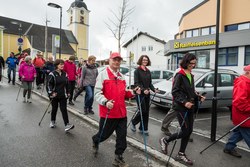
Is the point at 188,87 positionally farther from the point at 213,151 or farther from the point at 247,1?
the point at 247,1

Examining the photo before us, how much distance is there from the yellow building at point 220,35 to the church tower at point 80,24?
48.5 metres

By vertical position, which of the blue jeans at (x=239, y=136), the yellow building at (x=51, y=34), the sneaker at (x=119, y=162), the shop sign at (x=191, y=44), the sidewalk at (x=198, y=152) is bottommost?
the sidewalk at (x=198, y=152)

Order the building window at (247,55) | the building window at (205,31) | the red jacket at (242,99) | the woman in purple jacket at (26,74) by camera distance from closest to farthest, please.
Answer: the red jacket at (242,99) → the woman in purple jacket at (26,74) → the building window at (247,55) → the building window at (205,31)

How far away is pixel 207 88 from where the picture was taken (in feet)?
29.5

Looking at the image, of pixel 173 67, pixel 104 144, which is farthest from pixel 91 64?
pixel 173 67

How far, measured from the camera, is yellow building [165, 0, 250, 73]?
24.1m

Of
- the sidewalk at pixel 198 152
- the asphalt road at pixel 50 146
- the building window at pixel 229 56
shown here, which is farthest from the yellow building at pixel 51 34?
the sidewalk at pixel 198 152

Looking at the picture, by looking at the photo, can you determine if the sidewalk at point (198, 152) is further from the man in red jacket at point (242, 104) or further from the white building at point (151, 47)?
the white building at point (151, 47)

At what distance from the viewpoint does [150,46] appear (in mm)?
48688

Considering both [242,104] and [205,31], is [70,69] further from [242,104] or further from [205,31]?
[205,31]

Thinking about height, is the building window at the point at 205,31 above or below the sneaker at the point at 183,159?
above

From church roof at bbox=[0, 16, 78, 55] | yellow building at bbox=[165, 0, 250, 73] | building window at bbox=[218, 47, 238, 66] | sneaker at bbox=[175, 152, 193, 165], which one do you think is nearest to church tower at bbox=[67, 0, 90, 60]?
church roof at bbox=[0, 16, 78, 55]

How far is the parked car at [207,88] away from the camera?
28.6ft

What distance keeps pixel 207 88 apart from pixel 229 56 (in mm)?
18637
